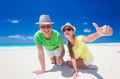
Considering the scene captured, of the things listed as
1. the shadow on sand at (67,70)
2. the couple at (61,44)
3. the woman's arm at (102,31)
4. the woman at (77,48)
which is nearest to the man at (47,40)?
the couple at (61,44)

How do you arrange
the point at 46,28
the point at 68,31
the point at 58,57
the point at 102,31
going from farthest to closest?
the point at 58,57
the point at 46,28
the point at 68,31
the point at 102,31

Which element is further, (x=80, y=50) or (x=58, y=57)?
(x=58, y=57)

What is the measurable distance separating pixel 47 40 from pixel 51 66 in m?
0.53

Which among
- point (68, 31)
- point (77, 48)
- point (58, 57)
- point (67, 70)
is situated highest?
point (68, 31)

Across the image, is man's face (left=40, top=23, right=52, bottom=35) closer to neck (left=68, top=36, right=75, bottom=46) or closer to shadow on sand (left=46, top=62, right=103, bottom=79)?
neck (left=68, top=36, right=75, bottom=46)

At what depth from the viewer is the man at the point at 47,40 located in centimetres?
466

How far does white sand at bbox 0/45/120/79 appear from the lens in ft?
15.1

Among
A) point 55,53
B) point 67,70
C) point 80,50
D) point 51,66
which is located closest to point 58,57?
point 55,53

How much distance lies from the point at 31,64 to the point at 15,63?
313mm

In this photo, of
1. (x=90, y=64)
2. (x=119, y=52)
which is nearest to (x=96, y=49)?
(x=119, y=52)

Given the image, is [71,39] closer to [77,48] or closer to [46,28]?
[77,48]

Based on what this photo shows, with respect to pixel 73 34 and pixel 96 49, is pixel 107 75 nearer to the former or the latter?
pixel 73 34

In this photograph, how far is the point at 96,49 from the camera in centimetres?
632

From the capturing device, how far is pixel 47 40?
4824 millimetres
